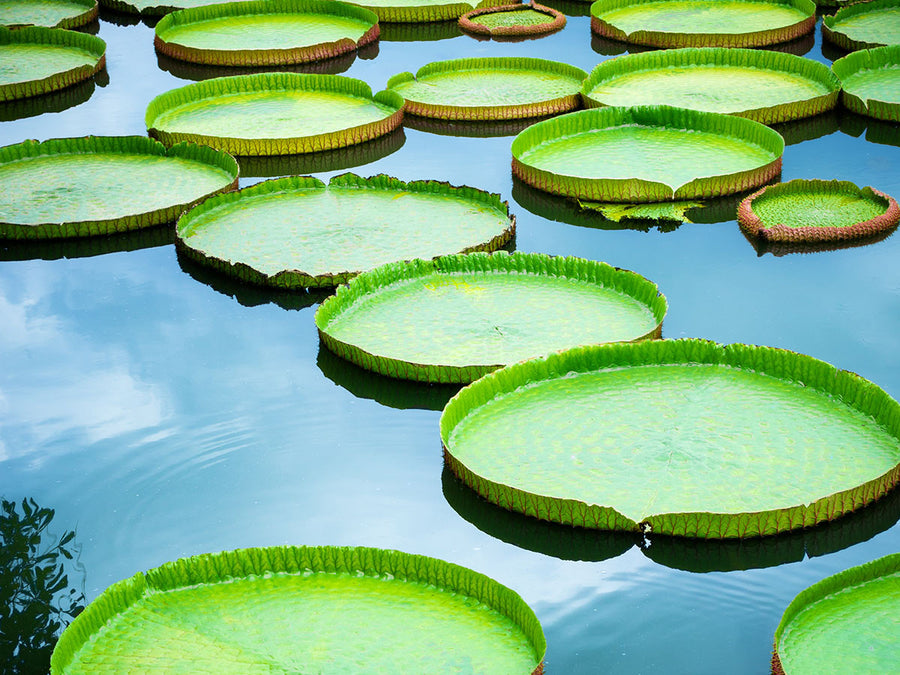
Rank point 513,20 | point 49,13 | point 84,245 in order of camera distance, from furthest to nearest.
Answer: point 49,13 < point 513,20 < point 84,245

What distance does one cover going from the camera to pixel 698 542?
10.1 ft

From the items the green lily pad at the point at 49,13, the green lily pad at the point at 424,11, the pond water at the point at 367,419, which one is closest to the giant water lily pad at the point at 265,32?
the green lily pad at the point at 424,11

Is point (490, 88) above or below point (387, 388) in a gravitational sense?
above

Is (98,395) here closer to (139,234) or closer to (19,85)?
(139,234)

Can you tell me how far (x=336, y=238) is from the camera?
4840 mm

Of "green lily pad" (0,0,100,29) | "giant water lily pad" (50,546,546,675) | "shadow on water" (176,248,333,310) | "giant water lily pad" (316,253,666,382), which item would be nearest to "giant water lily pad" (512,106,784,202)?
"giant water lily pad" (316,253,666,382)

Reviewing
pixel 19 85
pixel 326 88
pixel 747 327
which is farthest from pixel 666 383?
pixel 19 85

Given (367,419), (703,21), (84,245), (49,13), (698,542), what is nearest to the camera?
(698,542)

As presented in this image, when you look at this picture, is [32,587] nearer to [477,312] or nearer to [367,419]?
[367,419]

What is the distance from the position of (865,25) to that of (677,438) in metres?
5.10

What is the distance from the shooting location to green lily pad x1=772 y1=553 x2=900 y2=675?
8.43ft

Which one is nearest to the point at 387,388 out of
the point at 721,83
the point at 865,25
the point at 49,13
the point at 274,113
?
the point at 274,113

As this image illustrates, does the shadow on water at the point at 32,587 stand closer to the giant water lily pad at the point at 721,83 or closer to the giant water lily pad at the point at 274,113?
the giant water lily pad at the point at 274,113

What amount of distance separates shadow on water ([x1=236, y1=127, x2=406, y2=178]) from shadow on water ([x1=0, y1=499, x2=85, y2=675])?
8.61 feet
